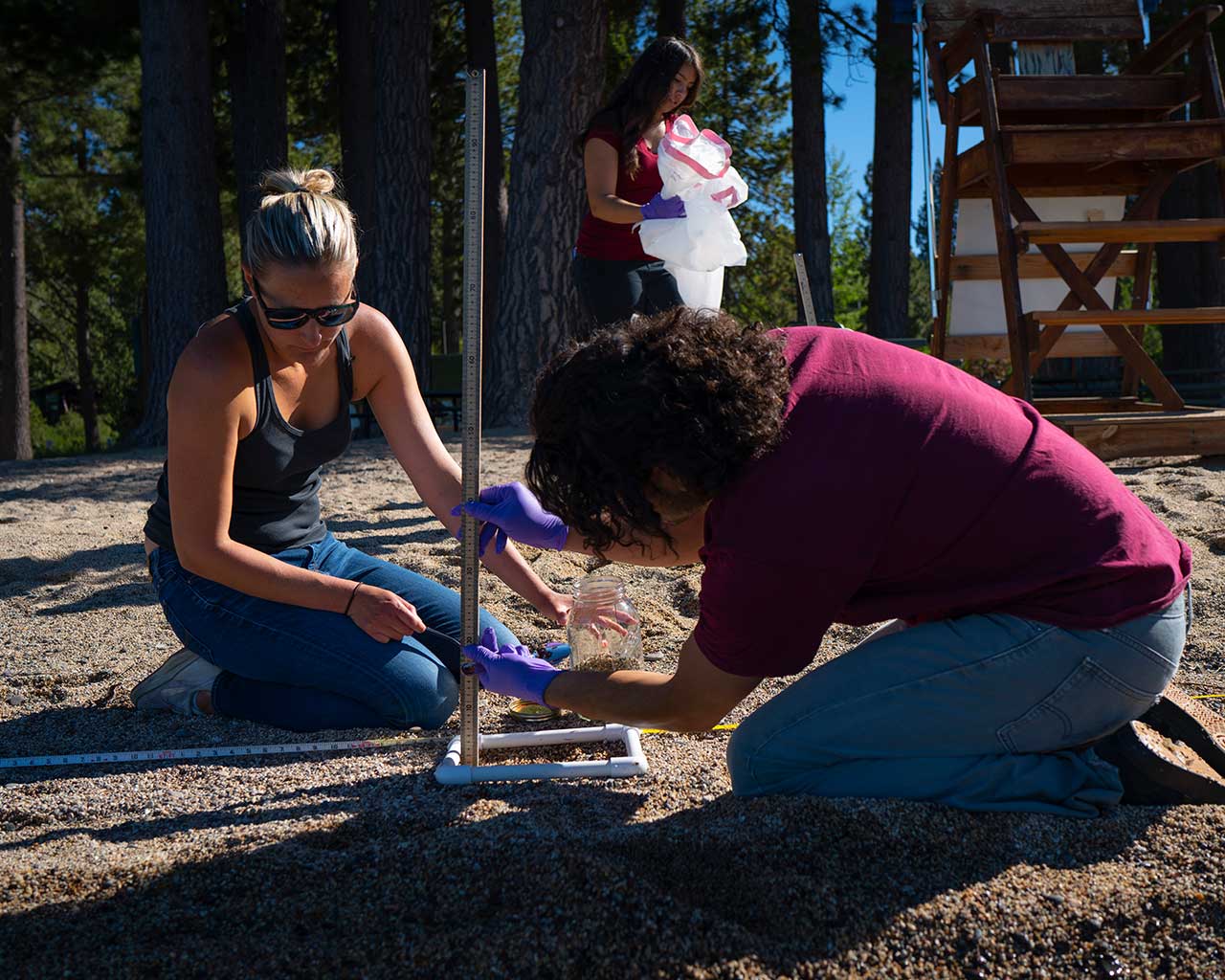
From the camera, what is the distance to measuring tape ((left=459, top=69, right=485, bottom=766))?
214 centimetres

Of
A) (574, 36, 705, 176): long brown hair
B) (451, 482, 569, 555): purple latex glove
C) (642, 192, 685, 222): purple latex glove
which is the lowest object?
(451, 482, 569, 555): purple latex glove

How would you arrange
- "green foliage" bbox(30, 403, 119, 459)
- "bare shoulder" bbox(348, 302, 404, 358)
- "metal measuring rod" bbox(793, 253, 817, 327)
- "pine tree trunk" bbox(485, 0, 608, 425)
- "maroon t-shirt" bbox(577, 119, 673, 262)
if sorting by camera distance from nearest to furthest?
"bare shoulder" bbox(348, 302, 404, 358)
"maroon t-shirt" bbox(577, 119, 673, 262)
"metal measuring rod" bbox(793, 253, 817, 327)
"pine tree trunk" bbox(485, 0, 608, 425)
"green foliage" bbox(30, 403, 119, 459)

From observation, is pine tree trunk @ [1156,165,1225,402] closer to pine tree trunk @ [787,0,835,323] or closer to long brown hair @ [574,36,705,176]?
pine tree trunk @ [787,0,835,323]

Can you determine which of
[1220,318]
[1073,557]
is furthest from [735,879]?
[1220,318]

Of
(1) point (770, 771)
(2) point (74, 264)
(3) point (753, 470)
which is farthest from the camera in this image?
(2) point (74, 264)

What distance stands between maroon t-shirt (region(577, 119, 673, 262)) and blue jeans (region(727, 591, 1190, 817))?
2.60 m

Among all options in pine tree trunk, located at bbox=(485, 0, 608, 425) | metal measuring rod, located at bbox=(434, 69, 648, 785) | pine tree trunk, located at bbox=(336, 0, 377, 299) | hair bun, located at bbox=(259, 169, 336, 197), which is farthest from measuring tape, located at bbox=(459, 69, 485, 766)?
pine tree trunk, located at bbox=(336, 0, 377, 299)

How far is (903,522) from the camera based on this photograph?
69.8 inches

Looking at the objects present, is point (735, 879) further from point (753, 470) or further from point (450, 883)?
point (753, 470)

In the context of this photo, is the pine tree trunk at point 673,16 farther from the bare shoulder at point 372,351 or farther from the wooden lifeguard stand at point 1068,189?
the bare shoulder at point 372,351

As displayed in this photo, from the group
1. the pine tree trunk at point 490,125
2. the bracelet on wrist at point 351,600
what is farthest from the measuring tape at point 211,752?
the pine tree trunk at point 490,125

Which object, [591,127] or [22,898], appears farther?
[591,127]

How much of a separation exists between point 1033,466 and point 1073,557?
0.17m

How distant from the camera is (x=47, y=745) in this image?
2656 millimetres
